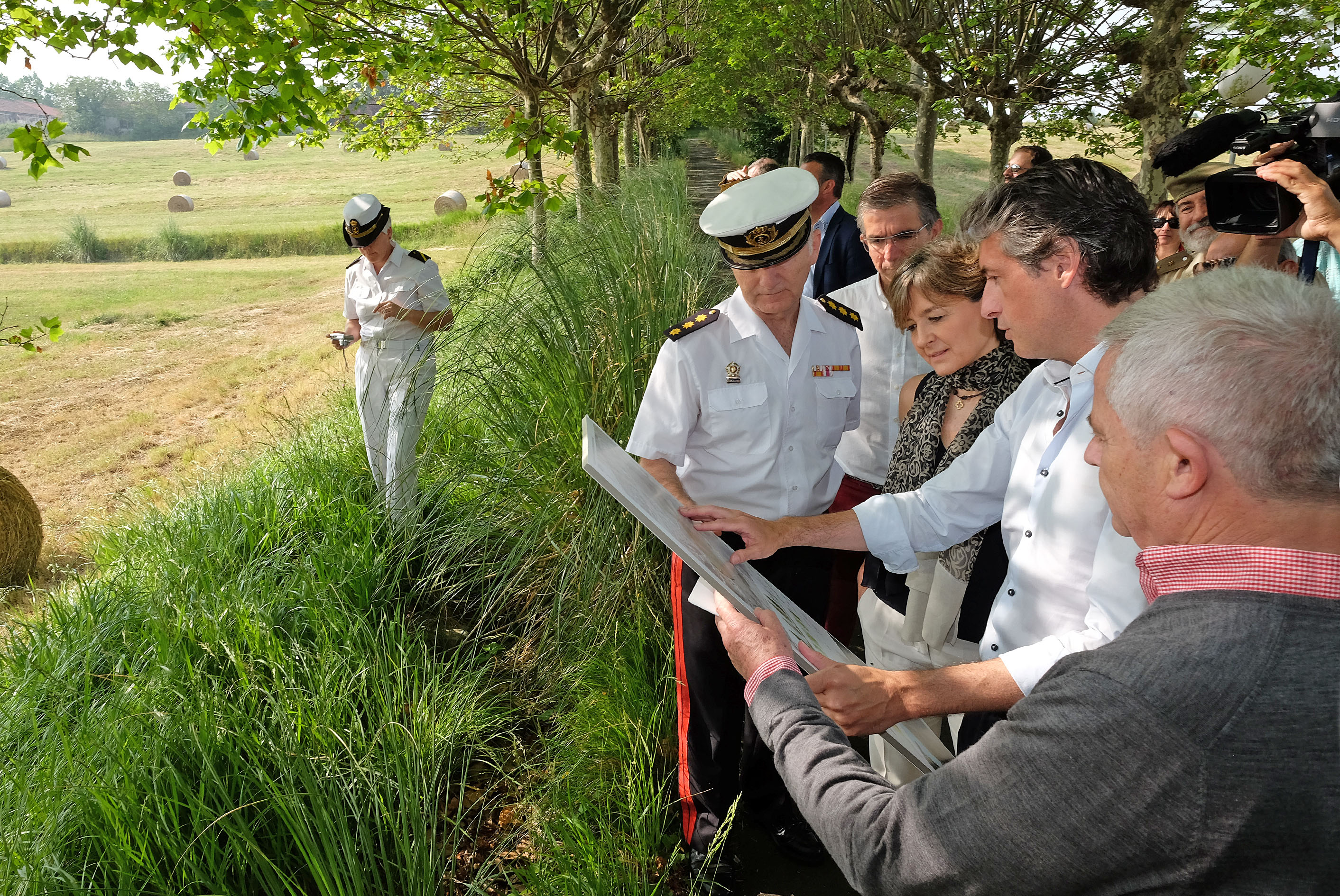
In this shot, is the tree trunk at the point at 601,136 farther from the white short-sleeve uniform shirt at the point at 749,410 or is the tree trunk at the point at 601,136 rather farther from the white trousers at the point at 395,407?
the white short-sleeve uniform shirt at the point at 749,410

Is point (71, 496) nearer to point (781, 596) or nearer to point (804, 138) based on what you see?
point (781, 596)

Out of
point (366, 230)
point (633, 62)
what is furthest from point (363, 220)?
point (633, 62)

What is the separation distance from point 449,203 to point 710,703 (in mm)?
38085

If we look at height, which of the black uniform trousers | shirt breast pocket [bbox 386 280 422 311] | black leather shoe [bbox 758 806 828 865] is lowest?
black leather shoe [bbox 758 806 828 865]

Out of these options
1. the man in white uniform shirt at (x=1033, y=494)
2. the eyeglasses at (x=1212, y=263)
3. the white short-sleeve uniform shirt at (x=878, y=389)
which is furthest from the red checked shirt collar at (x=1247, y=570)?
the eyeglasses at (x=1212, y=263)

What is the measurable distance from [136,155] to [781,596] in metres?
83.4

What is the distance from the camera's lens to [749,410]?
99.2 inches

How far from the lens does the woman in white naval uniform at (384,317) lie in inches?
191

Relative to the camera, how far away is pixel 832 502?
306cm

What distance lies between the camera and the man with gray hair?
0.79 meters

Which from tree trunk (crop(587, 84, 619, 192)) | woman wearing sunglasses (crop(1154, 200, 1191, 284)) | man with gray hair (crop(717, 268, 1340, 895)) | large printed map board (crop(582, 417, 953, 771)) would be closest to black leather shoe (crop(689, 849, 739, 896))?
large printed map board (crop(582, 417, 953, 771))

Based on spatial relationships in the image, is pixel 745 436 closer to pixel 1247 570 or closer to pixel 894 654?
pixel 894 654

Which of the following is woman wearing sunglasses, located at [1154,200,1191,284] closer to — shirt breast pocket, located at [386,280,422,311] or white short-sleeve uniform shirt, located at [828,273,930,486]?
white short-sleeve uniform shirt, located at [828,273,930,486]

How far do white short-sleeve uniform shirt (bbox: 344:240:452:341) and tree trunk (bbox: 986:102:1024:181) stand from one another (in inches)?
342
